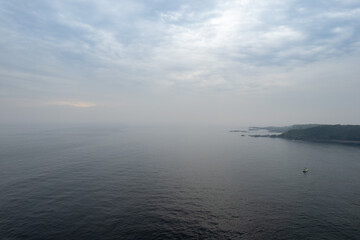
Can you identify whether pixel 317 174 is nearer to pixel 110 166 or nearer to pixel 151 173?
pixel 151 173

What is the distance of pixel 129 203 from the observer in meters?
56.6

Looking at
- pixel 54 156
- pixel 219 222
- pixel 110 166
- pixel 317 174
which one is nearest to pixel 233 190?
pixel 219 222

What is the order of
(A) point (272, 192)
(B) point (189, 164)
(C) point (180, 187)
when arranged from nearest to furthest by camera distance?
(A) point (272, 192) → (C) point (180, 187) → (B) point (189, 164)

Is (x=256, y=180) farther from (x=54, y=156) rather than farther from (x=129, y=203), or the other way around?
(x=54, y=156)

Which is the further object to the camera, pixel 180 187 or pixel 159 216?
pixel 180 187

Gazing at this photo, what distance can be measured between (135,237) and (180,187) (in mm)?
32086

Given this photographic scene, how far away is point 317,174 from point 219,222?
2742 inches

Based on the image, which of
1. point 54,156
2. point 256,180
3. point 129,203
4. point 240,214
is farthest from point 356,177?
point 54,156

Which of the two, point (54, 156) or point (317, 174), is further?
point (54, 156)

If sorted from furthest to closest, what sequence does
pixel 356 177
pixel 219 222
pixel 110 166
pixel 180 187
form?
pixel 110 166, pixel 356 177, pixel 180 187, pixel 219 222

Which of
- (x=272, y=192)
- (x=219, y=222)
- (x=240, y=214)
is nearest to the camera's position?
(x=219, y=222)

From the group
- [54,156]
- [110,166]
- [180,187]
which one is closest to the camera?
[180,187]

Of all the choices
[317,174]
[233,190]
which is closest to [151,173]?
[233,190]

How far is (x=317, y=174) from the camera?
9138cm
